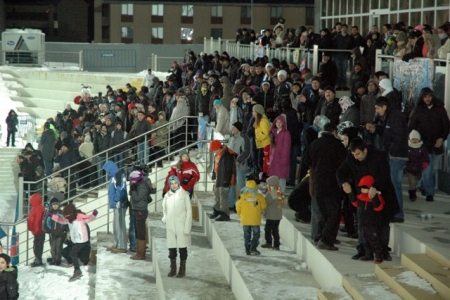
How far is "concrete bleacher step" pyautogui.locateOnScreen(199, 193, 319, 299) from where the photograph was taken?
9047 millimetres

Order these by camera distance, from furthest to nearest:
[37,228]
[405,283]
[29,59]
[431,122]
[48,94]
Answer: [29,59]
[48,94]
[37,228]
[431,122]
[405,283]

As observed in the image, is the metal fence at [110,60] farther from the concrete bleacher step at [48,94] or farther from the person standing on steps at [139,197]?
the person standing on steps at [139,197]

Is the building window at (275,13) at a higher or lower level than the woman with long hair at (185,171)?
higher

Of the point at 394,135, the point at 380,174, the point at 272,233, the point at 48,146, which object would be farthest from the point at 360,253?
the point at 48,146

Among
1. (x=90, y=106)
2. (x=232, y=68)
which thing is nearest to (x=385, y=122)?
(x=232, y=68)

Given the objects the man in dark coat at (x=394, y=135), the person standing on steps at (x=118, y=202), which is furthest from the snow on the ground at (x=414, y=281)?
the person standing on steps at (x=118, y=202)

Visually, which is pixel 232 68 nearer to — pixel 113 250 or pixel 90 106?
pixel 90 106

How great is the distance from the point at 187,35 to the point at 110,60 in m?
22.5

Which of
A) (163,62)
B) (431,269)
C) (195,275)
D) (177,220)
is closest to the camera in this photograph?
(431,269)

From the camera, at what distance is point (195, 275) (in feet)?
36.3

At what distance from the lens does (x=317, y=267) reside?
374 inches

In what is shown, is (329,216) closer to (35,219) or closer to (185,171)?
(185,171)

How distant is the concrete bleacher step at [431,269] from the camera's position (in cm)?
745

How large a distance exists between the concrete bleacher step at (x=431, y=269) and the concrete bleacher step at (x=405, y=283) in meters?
0.05
